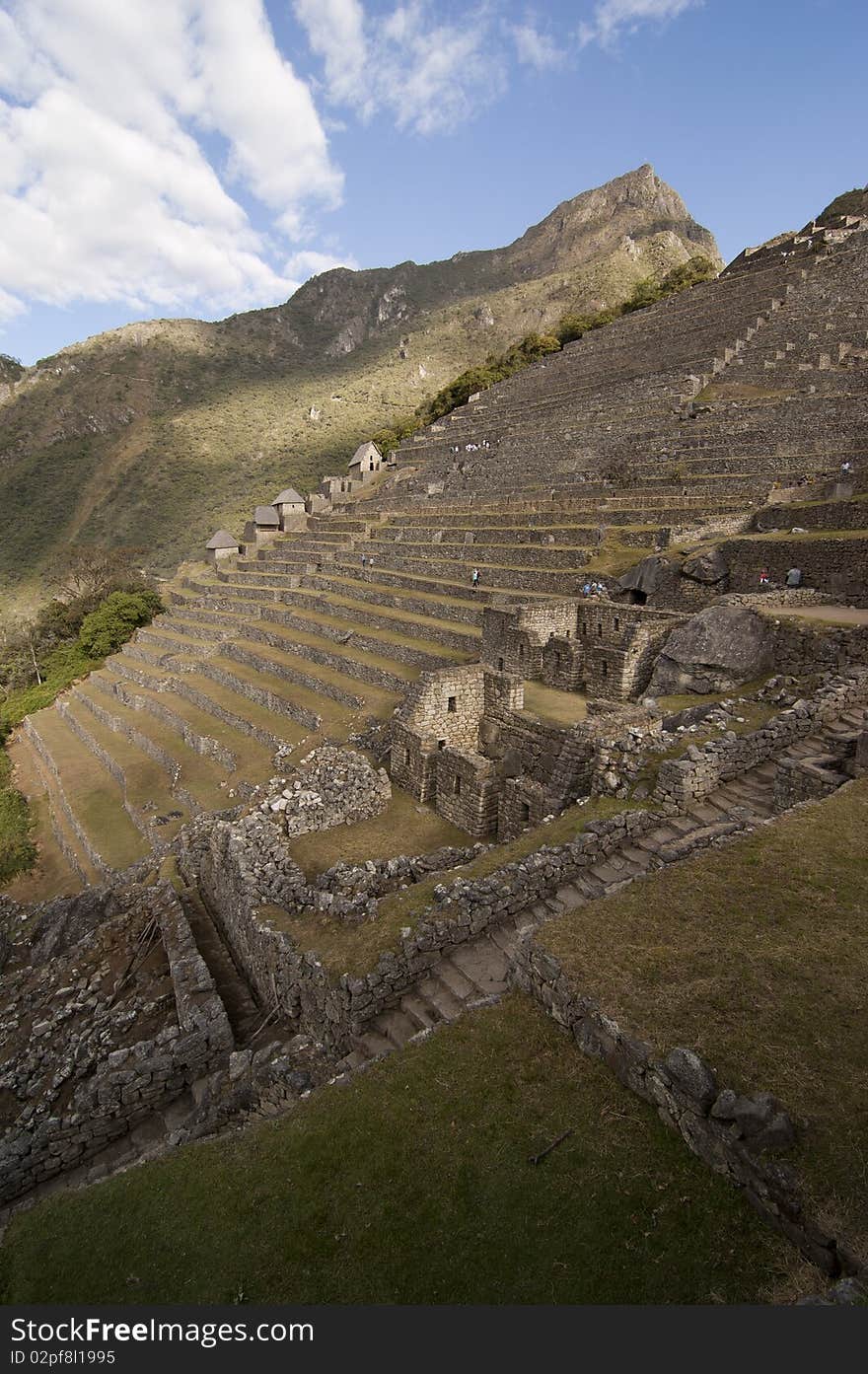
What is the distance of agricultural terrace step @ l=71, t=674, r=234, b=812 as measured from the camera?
53.6ft

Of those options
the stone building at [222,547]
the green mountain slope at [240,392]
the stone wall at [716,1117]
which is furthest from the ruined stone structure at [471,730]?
the green mountain slope at [240,392]

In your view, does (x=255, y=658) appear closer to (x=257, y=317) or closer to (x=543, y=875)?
(x=543, y=875)

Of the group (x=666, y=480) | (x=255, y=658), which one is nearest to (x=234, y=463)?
(x=255, y=658)

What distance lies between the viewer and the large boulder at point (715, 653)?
11420 millimetres

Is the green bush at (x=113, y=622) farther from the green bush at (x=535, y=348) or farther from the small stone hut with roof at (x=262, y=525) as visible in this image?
the green bush at (x=535, y=348)

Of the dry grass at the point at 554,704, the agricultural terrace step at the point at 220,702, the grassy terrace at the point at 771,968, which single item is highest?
the grassy terrace at the point at 771,968

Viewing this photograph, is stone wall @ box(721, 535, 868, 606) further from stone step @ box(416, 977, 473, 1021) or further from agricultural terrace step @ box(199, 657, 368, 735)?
stone step @ box(416, 977, 473, 1021)

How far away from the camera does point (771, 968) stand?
5031 millimetres

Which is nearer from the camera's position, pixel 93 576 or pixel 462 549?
pixel 462 549

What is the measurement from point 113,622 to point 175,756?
728 inches

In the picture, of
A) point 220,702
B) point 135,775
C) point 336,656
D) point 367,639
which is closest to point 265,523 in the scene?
point 220,702

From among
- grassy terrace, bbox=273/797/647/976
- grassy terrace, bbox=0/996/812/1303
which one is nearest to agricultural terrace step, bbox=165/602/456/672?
grassy terrace, bbox=273/797/647/976

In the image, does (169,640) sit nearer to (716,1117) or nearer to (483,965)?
(483,965)

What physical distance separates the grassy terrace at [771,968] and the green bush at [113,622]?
33.2 m
